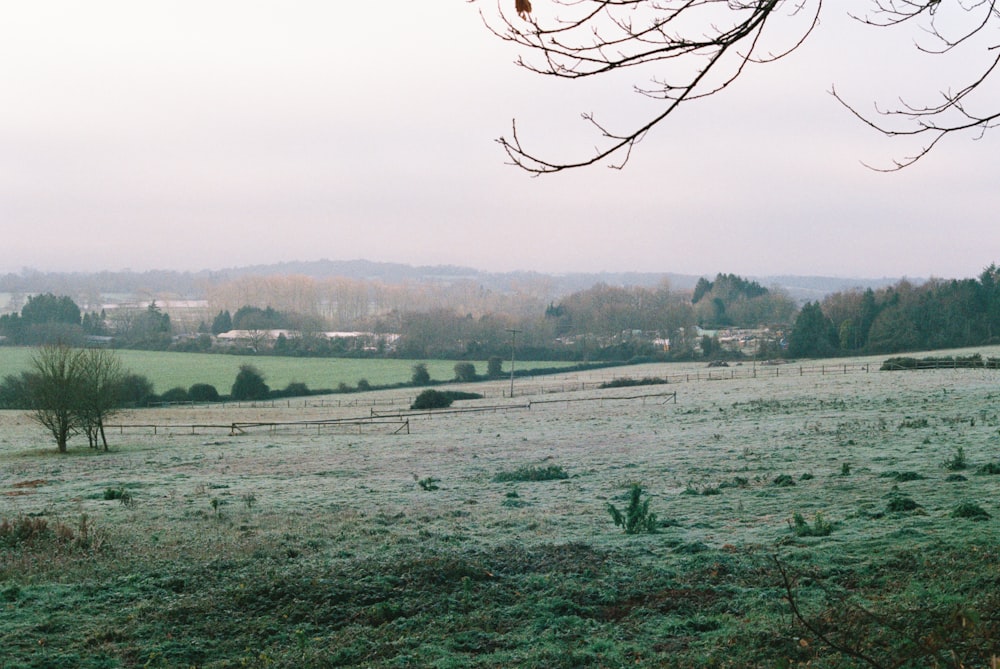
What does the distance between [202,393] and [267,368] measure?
16723mm

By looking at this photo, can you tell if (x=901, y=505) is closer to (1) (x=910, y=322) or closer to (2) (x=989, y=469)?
(2) (x=989, y=469)

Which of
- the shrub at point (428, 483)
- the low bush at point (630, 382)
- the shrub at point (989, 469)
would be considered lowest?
the low bush at point (630, 382)

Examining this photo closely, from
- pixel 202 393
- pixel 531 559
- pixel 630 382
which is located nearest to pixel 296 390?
pixel 202 393

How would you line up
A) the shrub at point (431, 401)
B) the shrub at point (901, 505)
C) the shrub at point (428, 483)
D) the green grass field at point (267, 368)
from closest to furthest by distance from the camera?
the shrub at point (901, 505), the shrub at point (428, 483), the shrub at point (431, 401), the green grass field at point (267, 368)

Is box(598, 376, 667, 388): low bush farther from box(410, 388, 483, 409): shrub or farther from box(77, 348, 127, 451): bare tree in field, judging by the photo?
box(77, 348, 127, 451): bare tree in field

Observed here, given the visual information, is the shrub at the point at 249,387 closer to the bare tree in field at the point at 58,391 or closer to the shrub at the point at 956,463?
the bare tree in field at the point at 58,391

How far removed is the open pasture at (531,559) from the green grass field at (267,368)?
52.1 meters

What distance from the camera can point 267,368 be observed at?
8875 centimetres

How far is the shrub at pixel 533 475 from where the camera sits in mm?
21266

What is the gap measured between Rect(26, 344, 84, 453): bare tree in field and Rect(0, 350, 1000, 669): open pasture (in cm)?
1040

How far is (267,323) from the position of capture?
11381 centimetres

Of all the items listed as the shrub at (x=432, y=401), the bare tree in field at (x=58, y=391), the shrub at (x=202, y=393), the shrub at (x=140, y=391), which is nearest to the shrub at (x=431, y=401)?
the shrub at (x=432, y=401)

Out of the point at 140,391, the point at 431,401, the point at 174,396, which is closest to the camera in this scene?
the point at 431,401

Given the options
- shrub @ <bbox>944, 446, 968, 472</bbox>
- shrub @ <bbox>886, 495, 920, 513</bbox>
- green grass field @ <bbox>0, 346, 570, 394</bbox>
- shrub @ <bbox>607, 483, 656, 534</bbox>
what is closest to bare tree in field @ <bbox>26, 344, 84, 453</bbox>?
shrub @ <bbox>607, 483, 656, 534</bbox>
